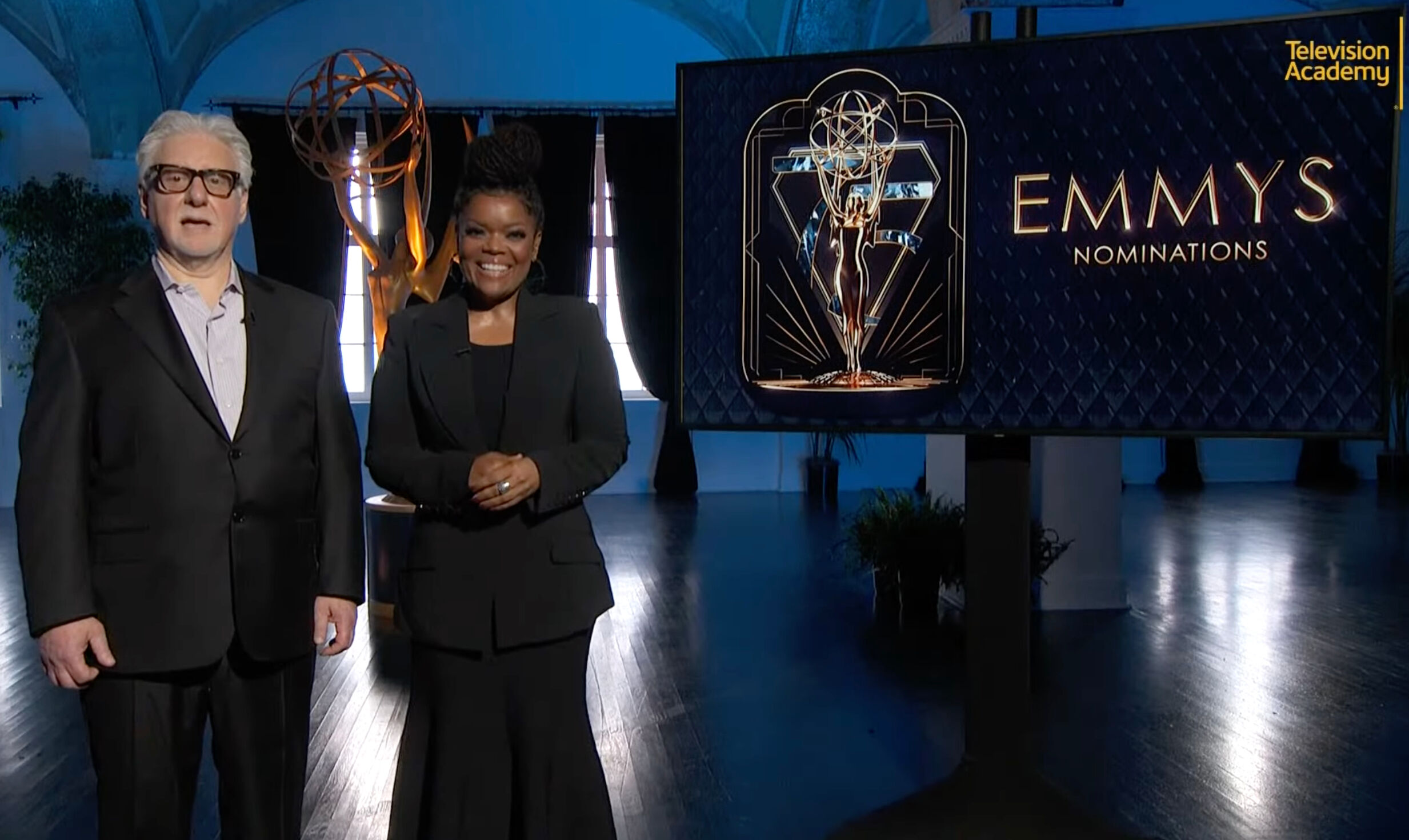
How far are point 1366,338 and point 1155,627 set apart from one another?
3669 mm

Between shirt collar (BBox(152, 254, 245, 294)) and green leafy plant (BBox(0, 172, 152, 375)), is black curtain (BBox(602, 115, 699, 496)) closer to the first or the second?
green leafy plant (BBox(0, 172, 152, 375))

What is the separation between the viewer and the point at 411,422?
221 centimetres

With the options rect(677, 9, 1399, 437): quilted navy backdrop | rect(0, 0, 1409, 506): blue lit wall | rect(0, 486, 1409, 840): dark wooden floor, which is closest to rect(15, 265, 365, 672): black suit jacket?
rect(677, 9, 1399, 437): quilted navy backdrop

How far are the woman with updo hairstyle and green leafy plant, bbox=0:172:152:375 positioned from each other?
32.3 ft

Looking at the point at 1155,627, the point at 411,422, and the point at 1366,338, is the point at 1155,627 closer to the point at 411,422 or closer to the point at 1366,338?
the point at 1366,338

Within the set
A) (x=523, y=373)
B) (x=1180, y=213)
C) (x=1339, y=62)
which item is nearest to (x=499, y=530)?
(x=523, y=373)

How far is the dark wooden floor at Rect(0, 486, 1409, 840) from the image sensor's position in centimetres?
343

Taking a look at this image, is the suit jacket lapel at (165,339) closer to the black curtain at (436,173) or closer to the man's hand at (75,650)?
the man's hand at (75,650)

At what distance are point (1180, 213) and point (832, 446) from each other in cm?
1001

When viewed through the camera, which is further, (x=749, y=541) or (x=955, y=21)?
(x=749, y=541)

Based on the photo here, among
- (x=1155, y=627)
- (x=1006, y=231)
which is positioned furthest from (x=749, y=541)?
(x=1006, y=231)

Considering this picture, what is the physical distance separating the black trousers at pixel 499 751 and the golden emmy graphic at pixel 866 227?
0.88 meters

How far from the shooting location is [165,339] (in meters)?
1.93

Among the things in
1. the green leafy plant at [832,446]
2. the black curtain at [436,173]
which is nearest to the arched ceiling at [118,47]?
the black curtain at [436,173]
